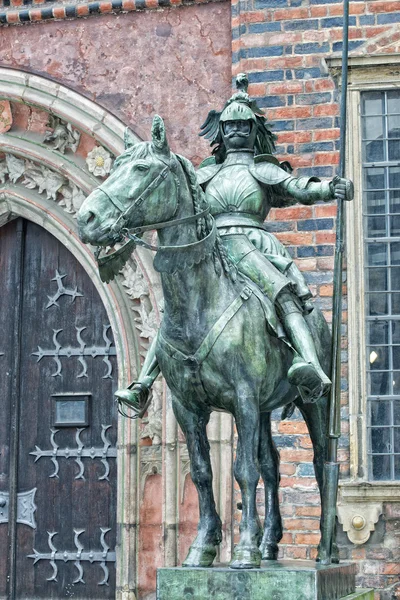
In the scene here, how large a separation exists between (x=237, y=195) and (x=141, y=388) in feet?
3.14

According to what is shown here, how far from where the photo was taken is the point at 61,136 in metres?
9.47

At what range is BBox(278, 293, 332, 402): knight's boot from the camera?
521 cm

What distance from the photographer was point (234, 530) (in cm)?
832

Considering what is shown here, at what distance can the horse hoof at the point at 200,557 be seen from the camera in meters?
5.22

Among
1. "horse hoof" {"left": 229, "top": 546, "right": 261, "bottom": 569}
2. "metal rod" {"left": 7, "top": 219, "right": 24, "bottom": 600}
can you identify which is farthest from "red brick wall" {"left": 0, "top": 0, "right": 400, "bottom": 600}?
"horse hoof" {"left": 229, "top": 546, "right": 261, "bottom": 569}

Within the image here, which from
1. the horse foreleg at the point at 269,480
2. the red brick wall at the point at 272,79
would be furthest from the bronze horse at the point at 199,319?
the red brick wall at the point at 272,79

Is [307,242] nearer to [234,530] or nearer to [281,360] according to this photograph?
[234,530]

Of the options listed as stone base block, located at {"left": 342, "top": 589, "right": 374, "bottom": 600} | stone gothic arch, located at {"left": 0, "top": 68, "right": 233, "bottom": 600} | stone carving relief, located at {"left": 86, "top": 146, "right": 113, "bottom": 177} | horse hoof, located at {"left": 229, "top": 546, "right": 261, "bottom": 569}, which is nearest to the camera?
horse hoof, located at {"left": 229, "top": 546, "right": 261, "bottom": 569}

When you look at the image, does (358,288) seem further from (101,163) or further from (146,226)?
(146,226)

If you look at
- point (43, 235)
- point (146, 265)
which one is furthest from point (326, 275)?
point (43, 235)

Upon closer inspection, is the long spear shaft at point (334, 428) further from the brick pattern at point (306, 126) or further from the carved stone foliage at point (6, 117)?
the carved stone foliage at point (6, 117)

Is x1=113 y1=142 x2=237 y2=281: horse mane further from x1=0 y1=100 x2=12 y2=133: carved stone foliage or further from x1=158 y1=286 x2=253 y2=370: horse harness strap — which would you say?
x1=0 y1=100 x2=12 y2=133: carved stone foliage

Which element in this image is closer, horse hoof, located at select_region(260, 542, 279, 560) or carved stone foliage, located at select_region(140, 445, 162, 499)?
horse hoof, located at select_region(260, 542, 279, 560)

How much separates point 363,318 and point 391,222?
0.73 m
